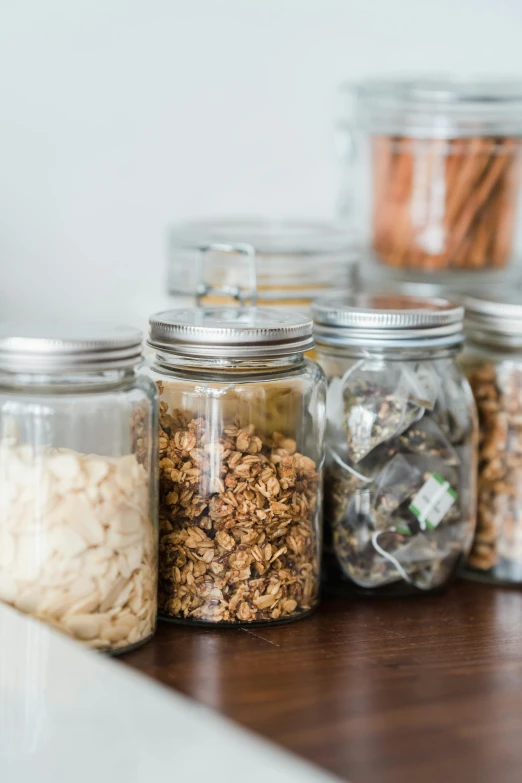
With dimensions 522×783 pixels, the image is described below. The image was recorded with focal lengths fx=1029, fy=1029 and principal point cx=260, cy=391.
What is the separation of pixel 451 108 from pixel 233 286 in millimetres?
289

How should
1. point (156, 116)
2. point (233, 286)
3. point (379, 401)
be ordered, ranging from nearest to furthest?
point (379, 401)
point (233, 286)
point (156, 116)

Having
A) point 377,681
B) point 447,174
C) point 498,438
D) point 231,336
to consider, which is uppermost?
point 447,174

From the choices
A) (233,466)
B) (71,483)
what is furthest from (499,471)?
(71,483)

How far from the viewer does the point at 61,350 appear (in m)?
0.68

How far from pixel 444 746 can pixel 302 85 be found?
838 millimetres

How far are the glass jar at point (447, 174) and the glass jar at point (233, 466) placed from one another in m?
0.30

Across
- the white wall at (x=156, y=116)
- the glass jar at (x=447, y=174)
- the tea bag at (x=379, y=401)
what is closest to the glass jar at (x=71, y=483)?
the tea bag at (x=379, y=401)

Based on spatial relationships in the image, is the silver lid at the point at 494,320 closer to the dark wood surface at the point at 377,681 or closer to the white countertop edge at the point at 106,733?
the dark wood surface at the point at 377,681

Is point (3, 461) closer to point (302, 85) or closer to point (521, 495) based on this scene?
point (521, 495)

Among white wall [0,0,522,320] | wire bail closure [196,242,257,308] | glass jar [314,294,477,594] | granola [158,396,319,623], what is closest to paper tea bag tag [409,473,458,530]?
glass jar [314,294,477,594]

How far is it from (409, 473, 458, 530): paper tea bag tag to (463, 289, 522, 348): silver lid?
0.16 metres

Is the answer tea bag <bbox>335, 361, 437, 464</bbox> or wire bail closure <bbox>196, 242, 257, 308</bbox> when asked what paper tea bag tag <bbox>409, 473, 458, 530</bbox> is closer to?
tea bag <bbox>335, 361, 437, 464</bbox>

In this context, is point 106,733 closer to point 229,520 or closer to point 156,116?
point 229,520

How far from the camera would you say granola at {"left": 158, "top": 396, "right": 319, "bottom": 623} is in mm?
774
